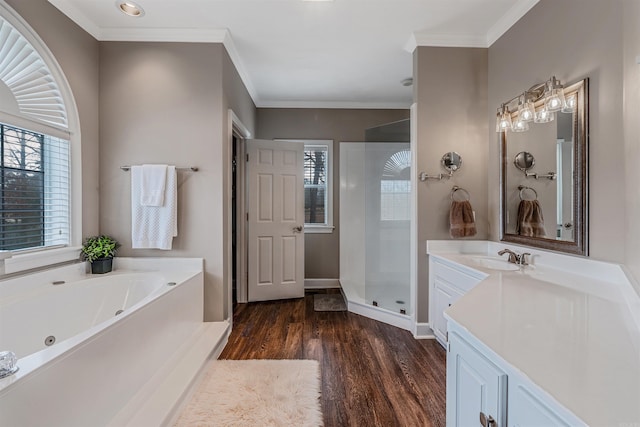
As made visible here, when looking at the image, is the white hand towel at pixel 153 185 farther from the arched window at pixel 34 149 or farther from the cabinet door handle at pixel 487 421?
the cabinet door handle at pixel 487 421

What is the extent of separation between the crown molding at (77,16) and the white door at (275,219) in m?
1.65

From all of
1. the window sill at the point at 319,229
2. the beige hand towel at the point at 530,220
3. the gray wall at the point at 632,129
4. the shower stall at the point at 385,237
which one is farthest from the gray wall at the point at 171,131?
the gray wall at the point at 632,129

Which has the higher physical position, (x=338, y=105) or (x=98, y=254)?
(x=338, y=105)

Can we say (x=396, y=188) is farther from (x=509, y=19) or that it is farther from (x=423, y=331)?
(x=509, y=19)

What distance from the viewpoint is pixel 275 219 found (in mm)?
3717

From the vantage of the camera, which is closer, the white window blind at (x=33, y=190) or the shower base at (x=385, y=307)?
the white window blind at (x=33, y=190)

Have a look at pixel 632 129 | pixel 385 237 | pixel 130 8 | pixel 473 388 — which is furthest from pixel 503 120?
pixel 130 8

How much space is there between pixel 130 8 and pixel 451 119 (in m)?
2.67

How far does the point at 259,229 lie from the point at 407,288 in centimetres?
182

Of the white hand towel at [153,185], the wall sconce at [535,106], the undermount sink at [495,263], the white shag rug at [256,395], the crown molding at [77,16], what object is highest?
the crown molding at [77,16]

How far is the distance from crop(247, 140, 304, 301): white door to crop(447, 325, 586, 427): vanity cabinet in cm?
281

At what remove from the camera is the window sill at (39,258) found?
186 cm

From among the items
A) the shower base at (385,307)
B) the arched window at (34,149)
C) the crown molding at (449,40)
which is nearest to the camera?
the arched window at (34,149)

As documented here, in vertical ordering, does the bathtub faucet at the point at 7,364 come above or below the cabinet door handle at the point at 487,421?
above
